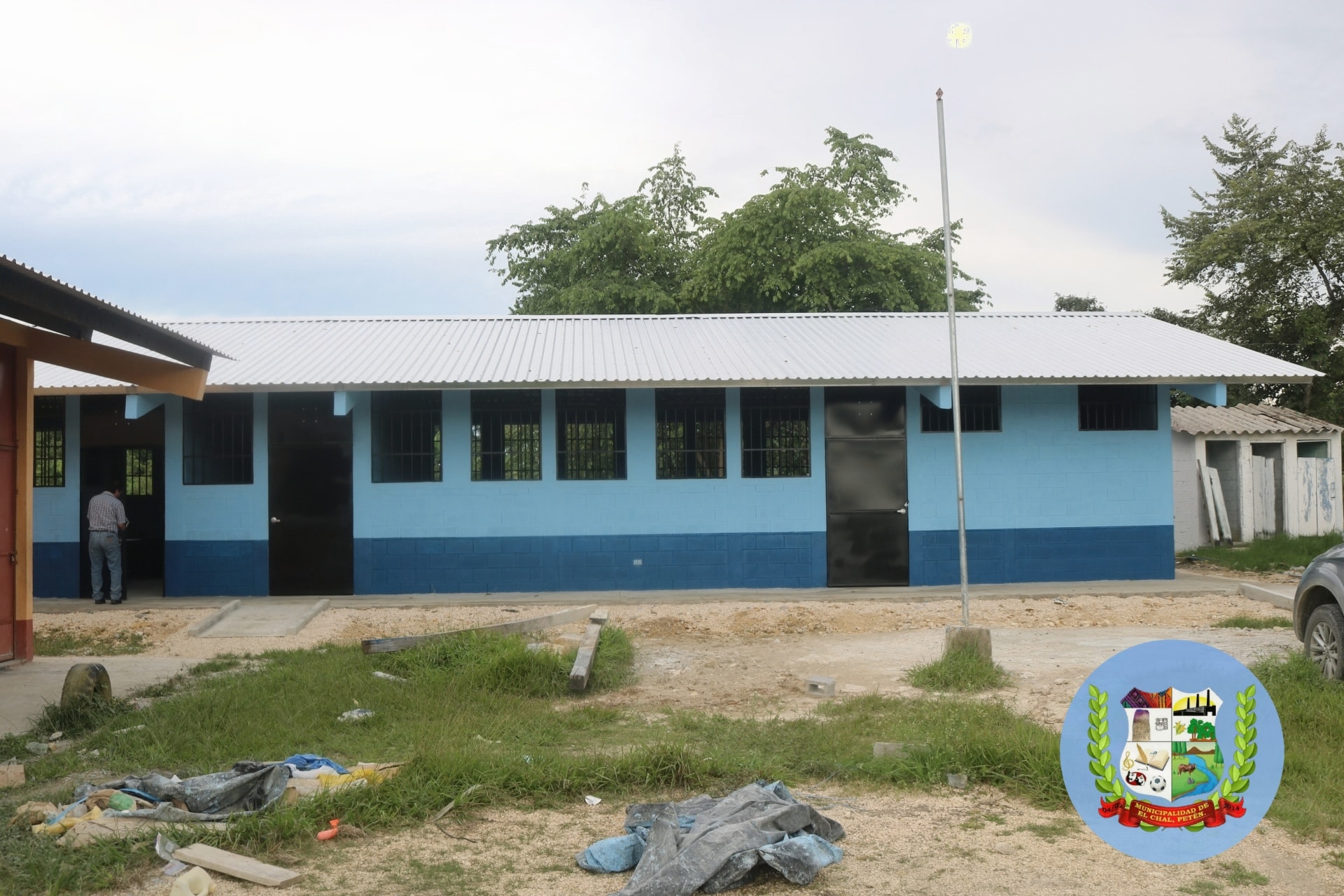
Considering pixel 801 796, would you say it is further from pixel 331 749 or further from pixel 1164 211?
pixel 1164 211

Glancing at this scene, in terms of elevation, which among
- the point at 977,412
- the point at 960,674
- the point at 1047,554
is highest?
the point at 977,412

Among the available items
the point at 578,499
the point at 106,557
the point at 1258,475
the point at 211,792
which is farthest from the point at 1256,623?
the point at 106,557

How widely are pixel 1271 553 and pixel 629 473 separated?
36.3ft

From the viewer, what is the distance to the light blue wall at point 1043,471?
626 inches

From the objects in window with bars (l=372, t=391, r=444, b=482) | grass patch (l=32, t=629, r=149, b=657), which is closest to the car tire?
grass patch (l=32, t=629, r=149, b=657)

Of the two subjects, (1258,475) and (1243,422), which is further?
(1243,422)

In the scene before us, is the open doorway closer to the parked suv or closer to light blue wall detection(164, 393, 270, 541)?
light blue wall detection(164, 393, 270, 541)

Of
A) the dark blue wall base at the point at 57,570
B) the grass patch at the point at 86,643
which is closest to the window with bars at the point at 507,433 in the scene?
the grass patch at the point at 86,643

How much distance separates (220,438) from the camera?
615 inches

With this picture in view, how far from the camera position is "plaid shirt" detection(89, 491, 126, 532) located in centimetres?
1427

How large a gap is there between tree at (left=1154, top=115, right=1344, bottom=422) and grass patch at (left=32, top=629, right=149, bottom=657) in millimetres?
24914

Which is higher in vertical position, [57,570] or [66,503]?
[66,503]

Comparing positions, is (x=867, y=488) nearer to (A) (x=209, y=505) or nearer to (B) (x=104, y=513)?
(A) (x=209, y=505)

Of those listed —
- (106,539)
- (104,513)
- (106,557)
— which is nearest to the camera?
(104,513)
